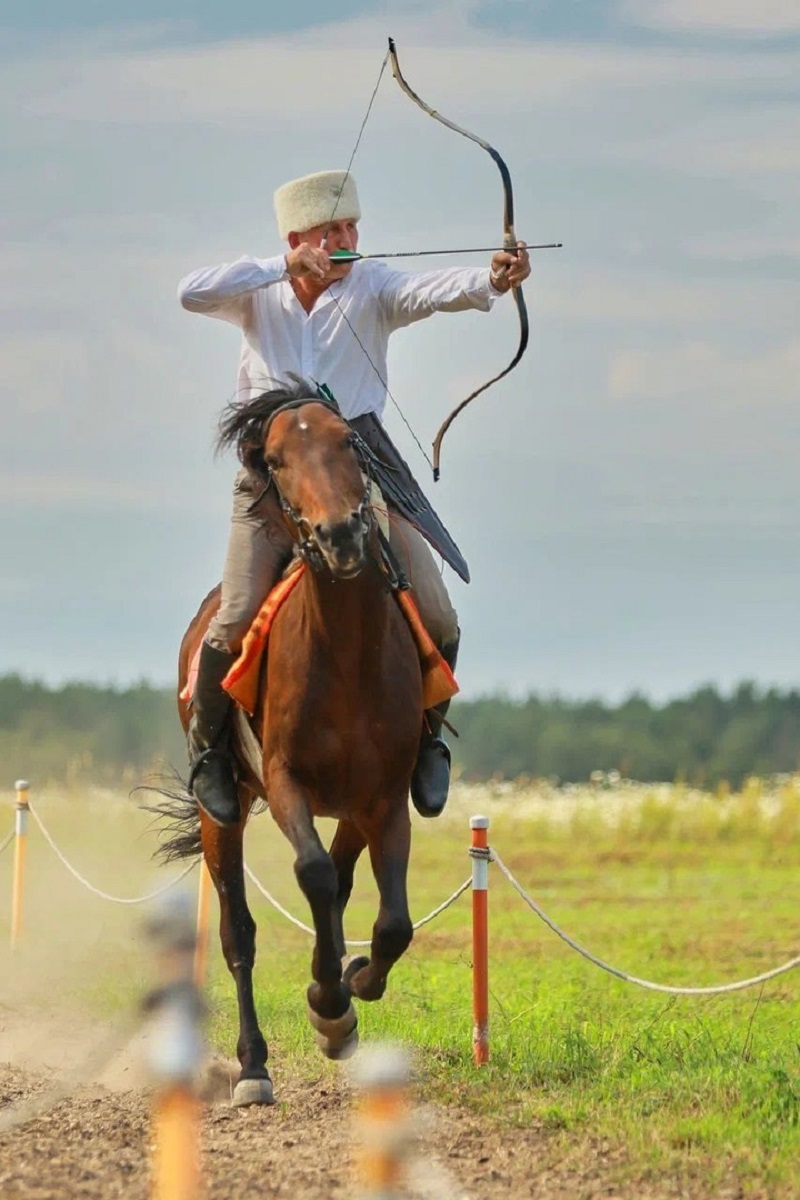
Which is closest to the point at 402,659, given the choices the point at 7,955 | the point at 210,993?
A: the point at 210,993

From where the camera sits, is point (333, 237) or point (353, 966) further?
point (353, 966)

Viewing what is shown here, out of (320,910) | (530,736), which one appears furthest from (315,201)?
(530,736)

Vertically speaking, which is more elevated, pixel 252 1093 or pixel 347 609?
pixel 347 609

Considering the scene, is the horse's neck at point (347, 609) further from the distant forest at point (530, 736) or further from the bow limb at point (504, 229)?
the distant forest at point (530, 736)

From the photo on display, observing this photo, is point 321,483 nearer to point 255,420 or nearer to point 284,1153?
point 255,420

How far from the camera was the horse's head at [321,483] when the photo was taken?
6.92 metres

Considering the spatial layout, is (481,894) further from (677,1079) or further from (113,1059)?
(113,1059)

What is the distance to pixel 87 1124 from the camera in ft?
26.5

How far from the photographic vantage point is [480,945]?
9359mm

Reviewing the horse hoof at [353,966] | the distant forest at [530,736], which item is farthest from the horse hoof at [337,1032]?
the distant forest at [530,736]

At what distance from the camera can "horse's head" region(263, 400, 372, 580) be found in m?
6.92

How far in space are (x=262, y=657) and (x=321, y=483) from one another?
127 cm

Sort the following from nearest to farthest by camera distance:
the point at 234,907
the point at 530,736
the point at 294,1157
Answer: the point at 294,1157 → the point at 234,907 → the point at 530,736

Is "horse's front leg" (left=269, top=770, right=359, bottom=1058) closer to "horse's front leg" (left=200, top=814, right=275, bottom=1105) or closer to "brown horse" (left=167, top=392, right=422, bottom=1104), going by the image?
"brown horse" (left=167, top=392, right=422, bottom=1104)
